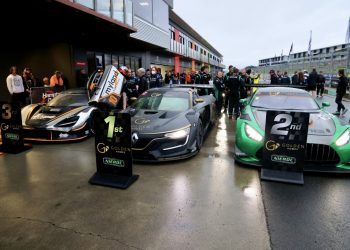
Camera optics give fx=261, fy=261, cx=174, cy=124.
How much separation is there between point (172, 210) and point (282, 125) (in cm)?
217

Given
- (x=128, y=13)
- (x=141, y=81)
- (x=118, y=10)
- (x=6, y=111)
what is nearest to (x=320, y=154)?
(x=6, y=111)

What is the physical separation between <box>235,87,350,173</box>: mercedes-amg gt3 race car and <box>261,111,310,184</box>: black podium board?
0.18m

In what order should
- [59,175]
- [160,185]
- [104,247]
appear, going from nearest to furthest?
[104,247] → [160,185] → [59,175]

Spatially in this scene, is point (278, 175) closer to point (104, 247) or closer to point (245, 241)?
point (245, 241)

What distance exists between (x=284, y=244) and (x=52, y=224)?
2408mm

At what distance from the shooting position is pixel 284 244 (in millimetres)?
2498

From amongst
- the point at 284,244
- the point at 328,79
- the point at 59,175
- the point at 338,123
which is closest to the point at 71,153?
the point at 59,175

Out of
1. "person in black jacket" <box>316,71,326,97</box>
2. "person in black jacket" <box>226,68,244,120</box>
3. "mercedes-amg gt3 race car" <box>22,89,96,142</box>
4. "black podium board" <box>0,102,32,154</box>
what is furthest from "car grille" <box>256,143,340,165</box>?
"person in black jacket" <box>316,71,326,97</box>

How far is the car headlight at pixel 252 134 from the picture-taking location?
14.2 feet

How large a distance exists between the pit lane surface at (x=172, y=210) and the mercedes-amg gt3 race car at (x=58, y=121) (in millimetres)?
1344

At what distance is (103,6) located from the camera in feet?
34.4

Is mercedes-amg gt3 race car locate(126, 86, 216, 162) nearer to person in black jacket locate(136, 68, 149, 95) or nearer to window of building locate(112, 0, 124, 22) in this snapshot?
person in black jacket locate(136, 68, 149, 95)

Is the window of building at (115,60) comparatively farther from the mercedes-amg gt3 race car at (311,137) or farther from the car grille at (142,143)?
the car grille at (142,143)

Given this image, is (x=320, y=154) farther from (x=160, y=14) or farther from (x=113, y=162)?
(x=160, y=14)
